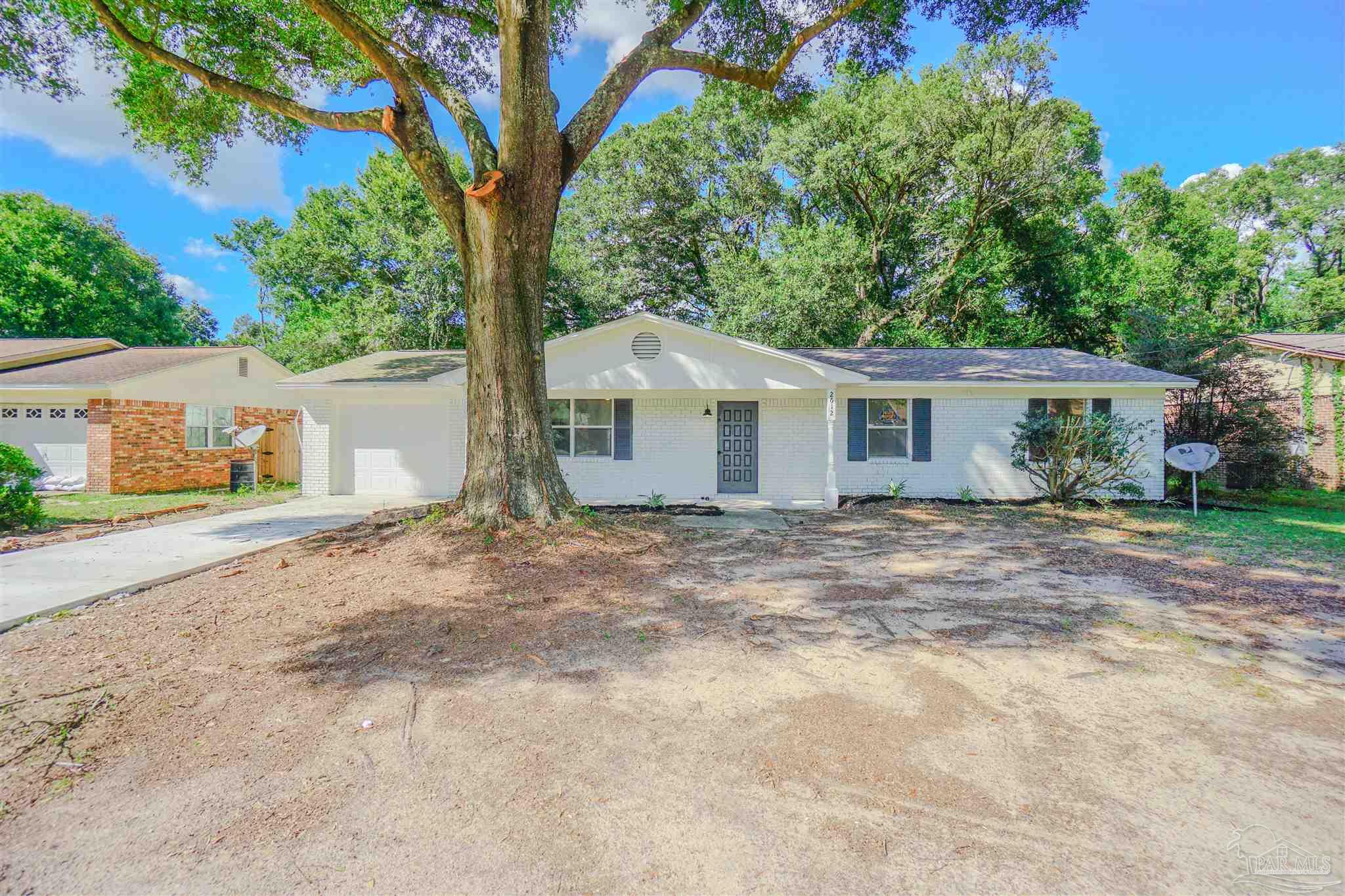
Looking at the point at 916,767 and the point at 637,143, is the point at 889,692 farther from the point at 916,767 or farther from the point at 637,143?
the point at 637,143

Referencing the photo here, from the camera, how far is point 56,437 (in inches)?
554

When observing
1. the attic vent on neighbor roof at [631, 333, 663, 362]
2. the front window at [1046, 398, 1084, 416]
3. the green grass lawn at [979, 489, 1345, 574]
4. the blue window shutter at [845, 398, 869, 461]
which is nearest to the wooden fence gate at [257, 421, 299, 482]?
the attic vent on neighbor roof at [631, 333, 663, 362]

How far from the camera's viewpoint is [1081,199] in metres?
20.4

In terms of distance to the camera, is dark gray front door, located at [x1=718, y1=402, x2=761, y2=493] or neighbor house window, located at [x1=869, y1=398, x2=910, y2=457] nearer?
neighbor house window, located at [x1=869, y1=398, x2=910, y2=457]

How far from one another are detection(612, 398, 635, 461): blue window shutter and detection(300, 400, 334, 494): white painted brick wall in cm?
636

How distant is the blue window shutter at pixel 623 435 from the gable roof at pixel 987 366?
15.3 feet

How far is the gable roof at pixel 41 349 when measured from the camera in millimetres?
15516

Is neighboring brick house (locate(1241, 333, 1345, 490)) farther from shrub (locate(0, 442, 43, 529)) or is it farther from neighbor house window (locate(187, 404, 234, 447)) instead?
neighbor house window (locate(187, 404, 234, 447))

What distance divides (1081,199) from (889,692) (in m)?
23.7

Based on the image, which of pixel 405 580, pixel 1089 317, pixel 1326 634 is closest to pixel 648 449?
pixel 405 580

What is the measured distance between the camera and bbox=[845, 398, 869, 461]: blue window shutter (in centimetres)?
1236

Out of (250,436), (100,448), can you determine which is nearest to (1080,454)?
(250,436)

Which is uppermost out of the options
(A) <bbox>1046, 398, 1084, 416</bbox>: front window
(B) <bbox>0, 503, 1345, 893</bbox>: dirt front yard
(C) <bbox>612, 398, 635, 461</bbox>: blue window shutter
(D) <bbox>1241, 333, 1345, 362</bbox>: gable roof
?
(D) <bbox>1241, 333, 1345, 362</bbox>: gable roof

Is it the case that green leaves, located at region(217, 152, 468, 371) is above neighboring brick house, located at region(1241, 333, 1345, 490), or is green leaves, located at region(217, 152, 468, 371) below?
above
